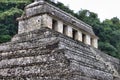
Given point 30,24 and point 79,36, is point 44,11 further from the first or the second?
point 79,36

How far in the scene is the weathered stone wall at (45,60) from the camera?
9.43 meters

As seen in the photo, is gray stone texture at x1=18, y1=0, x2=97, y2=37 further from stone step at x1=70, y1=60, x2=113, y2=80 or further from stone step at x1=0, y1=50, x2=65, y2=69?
stone step at x1=70, y1=60, x2=113, y2=80

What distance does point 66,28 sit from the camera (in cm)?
1381

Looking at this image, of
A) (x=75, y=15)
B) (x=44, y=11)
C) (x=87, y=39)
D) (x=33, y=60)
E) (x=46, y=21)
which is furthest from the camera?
(x=75, y=15)

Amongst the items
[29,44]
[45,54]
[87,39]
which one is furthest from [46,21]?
[87,39]

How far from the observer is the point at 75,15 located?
32.9 meters

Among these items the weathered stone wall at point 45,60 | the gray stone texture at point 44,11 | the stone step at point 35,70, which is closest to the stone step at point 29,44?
the weathered stone wall at point 45,60

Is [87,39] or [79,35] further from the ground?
[79,35]

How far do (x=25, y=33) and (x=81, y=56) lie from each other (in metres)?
2.99

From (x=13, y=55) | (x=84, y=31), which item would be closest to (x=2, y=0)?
(x=84, y=31)

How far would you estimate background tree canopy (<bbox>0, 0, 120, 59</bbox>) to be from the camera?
90.0ft

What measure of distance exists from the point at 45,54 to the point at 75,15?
→ 22.9 m

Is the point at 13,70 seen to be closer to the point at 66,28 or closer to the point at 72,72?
the point at 72,72

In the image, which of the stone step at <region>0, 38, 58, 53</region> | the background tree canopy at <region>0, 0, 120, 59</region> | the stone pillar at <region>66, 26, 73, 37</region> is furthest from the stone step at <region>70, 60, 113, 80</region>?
the background tree canopy at <region>0, 0, 120, 59</region>
